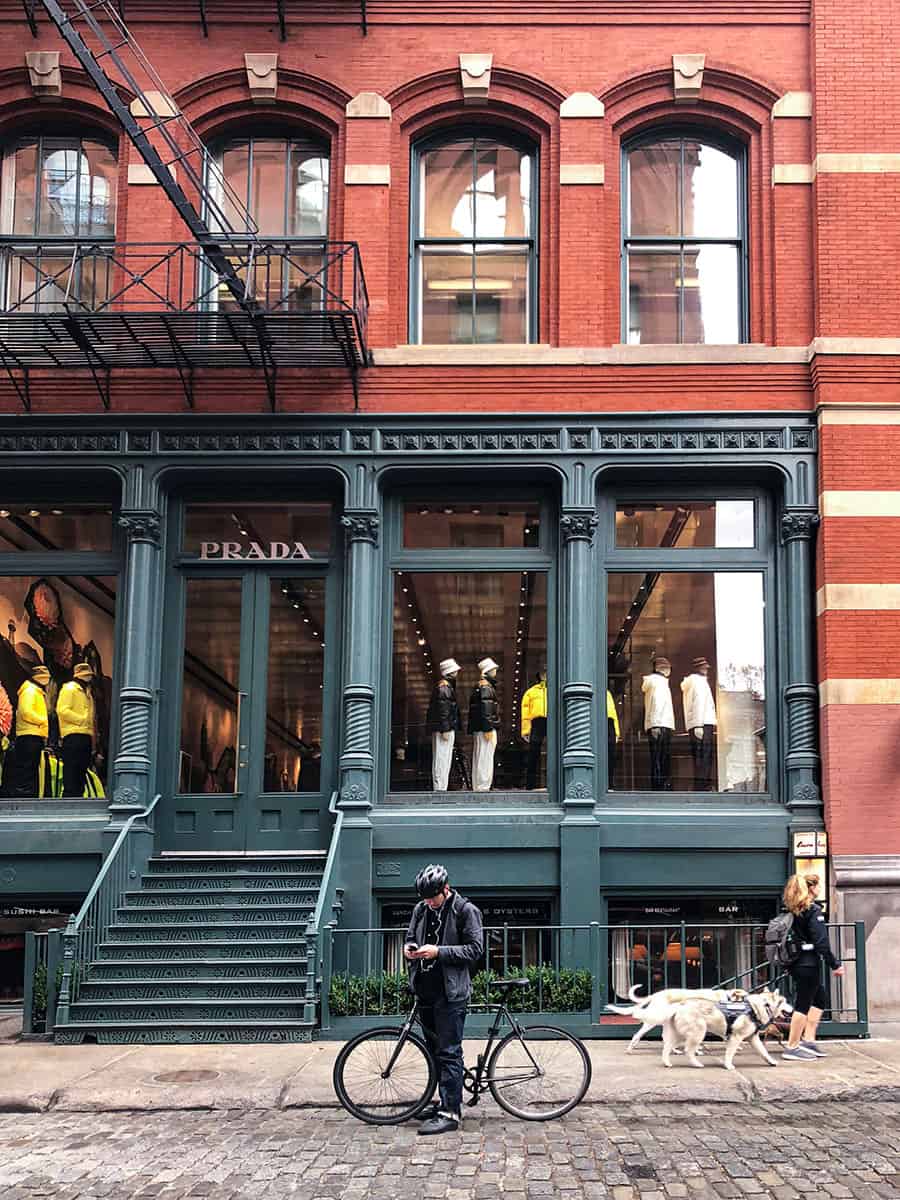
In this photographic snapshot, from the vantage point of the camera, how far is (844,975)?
13875 mm

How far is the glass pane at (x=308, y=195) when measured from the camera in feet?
55.1

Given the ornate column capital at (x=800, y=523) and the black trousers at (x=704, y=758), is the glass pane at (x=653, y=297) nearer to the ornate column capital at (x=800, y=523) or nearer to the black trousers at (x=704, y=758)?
the ornate column capital at (x=800, y=523)

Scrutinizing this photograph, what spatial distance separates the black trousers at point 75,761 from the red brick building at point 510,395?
0.60 metres

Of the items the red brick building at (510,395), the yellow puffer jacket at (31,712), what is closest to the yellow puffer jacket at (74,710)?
the yellow puffer jacket at (31,712)

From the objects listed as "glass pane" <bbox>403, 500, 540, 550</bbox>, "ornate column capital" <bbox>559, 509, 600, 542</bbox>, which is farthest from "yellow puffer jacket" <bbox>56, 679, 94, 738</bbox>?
"ornate column capital" <bbox>559, 509, 600, 542</bbox>

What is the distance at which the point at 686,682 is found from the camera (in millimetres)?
15727

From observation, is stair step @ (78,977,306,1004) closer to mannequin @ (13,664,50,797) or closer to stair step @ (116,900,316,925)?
stair step @ (116,900,316,925)

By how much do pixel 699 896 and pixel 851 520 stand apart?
14.4 ft

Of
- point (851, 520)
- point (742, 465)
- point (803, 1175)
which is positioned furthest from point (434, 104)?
point (803, 1175)

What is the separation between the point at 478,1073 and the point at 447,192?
10948 mm

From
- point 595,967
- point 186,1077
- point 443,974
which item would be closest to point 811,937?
point 595,967

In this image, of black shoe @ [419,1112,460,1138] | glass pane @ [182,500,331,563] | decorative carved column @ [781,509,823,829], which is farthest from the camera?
glass pane @ [182,500,331,563]

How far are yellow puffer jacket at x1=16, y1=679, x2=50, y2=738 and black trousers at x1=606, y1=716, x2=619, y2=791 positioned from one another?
6.27 meters

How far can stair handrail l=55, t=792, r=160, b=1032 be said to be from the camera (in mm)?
12969
